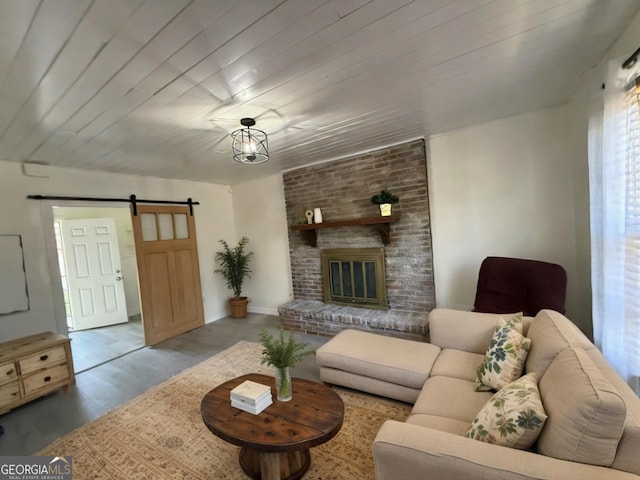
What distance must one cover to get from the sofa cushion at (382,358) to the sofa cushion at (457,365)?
0.18 ft

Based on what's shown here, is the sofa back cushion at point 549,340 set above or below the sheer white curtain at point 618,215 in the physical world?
below

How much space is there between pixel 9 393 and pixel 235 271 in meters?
2.80

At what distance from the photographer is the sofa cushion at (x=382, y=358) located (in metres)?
1.97

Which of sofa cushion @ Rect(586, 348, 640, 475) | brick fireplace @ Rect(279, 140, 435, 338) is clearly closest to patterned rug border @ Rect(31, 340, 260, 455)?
brick fireplace @ Rect(279, 140, 435, 338)

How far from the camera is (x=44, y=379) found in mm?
2549

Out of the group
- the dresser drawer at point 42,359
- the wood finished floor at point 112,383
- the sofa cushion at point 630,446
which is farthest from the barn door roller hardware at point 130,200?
the sofa cushion at point 630,446

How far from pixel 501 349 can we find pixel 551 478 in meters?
0.80

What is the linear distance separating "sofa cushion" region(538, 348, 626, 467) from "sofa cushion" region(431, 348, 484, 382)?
75cm

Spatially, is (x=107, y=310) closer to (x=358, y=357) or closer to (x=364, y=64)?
(x=358, y=357)

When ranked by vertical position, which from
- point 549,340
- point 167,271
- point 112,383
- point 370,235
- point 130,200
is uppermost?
point 130,200

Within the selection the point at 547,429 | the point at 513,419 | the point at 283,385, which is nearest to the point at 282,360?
the point at 283,385

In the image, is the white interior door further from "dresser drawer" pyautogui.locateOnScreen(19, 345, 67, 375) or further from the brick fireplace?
the brick fireplace

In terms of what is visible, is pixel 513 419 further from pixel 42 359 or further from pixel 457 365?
pixel 42 359

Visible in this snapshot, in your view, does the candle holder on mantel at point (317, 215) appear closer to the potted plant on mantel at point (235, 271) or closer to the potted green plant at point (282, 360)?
the potted plant on mantel at point (235, 271)
